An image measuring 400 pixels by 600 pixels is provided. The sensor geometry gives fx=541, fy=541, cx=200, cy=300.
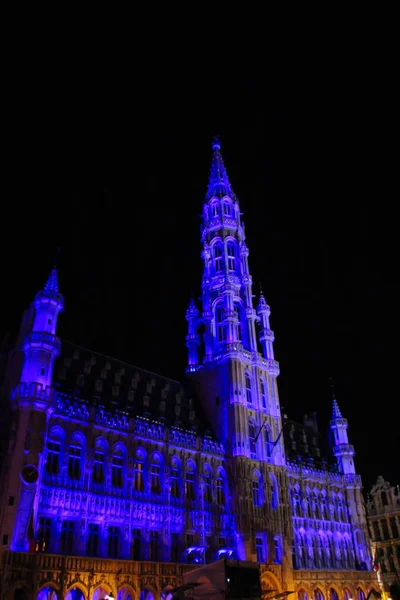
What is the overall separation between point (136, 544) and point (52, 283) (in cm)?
2434

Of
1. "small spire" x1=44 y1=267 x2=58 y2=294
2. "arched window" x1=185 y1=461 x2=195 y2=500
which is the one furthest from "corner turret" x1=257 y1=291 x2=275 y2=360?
"small spire" x1=44 y1=267 x2=58 y2=294

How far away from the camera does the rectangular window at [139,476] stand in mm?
49369

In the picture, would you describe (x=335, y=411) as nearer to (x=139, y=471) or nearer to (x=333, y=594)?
(x=333, y=594)

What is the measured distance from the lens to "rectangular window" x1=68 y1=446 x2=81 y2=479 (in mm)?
44781

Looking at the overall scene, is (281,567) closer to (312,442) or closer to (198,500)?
(198,500)

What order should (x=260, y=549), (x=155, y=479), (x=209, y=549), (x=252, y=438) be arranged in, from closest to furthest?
(x=155, y=479)
(x=209, y=549)
(x=260, y=549)
(x=252, y=438)

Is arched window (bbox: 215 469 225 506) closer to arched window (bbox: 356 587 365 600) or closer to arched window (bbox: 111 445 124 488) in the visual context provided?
arched window (bbox: 111 445 124 488)

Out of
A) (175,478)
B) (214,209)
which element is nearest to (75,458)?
(175,478)

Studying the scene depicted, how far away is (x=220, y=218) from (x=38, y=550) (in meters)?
50.6

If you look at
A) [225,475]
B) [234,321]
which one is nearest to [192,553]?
[225,475]

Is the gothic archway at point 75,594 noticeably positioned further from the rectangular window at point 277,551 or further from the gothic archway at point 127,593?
the rectangular window at point 277,551

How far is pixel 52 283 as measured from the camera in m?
49.2

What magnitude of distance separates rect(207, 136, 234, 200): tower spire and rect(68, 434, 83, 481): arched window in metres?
45.6

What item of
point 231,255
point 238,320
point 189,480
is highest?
point 231,255
